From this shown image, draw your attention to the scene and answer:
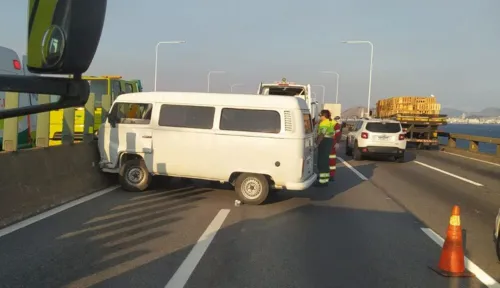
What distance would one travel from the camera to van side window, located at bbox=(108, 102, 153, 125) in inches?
431

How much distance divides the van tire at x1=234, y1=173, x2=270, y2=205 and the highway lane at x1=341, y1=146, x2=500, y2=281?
292 cm

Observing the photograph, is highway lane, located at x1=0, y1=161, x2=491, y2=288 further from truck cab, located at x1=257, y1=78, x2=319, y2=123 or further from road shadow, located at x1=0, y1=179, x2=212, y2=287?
truck cab, located at x1=257, y1=78, x2=319, y2=123

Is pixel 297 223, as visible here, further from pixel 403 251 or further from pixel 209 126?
pixel 209 126

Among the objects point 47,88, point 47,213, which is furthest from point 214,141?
point 47,88

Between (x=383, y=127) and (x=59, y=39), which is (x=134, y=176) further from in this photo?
(x=383, y=127)

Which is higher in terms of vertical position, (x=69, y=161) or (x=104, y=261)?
(x=69, y=161)

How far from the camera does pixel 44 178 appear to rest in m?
8.78

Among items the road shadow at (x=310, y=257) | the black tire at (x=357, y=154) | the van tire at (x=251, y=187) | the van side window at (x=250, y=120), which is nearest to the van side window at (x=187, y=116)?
the van side window at (x=250, y=120)

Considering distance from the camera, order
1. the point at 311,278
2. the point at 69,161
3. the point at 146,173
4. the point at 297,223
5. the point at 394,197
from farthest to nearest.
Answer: the point at 394,197, the point at 146,173, the point at 69,161, the point at 297,223, the point at 311,278

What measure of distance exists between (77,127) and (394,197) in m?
9.64

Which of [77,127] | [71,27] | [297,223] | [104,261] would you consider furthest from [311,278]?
[77,127]

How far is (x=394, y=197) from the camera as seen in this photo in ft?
38.4

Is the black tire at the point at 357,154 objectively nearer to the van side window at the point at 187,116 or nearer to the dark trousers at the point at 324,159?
the dark trousers at the point at 324,159

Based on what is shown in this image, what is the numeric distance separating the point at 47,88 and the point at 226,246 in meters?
4.65
